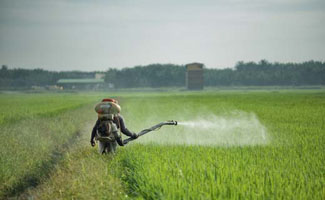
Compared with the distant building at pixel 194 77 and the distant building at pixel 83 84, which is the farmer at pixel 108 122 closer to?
the distant building at pixel 194 77

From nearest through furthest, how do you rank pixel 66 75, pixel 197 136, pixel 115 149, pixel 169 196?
pixel 169 196 → pixel 115 149 → pixel 197 136 → pixel 66 75

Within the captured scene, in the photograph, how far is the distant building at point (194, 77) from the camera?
10088cm

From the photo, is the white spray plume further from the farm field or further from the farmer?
the farmer

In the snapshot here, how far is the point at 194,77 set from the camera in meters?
105

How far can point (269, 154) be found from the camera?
7.83 meters

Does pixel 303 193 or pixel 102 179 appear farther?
pixel 102 179

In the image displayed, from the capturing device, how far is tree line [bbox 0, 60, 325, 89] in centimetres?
11294

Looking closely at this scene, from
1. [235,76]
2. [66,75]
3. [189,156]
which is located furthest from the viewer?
[66,75]

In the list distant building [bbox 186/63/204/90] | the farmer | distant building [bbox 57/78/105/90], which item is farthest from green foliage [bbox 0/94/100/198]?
distant building [bbox 57/78/105/90]

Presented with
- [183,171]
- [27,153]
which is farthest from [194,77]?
[183,171]

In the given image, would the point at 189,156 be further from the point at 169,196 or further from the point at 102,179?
the point at 169,196

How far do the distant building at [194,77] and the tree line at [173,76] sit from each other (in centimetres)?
1245

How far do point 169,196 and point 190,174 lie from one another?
1258 mm

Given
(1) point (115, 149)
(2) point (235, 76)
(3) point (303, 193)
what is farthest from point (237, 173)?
(2) point (235, 76)
